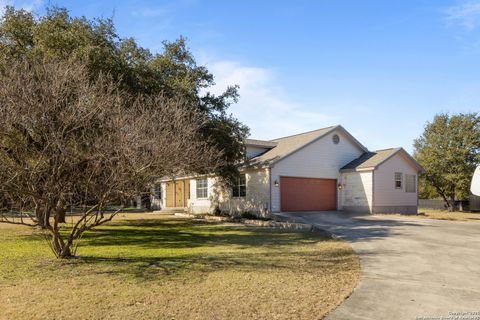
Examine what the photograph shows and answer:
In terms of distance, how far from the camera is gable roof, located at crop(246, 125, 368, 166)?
23536mm

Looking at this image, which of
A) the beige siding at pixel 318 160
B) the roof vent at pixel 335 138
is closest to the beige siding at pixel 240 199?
the beige siding at pixel 318 160

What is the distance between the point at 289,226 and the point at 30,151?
11.4 meters

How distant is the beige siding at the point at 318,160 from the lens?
2309 centimetres

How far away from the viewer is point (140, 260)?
32.2 ft

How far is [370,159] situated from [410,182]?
3894 millimetres

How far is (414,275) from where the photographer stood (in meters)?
8.05

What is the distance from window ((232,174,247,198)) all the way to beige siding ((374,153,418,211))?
26.7ft

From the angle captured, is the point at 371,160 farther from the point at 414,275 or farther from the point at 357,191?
the point at 414,275

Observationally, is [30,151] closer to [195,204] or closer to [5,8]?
[5,8]

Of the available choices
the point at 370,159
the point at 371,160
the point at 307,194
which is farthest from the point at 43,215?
the point at 370,159

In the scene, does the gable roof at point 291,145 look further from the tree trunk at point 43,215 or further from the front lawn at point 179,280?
the tree trunk at point 43,215

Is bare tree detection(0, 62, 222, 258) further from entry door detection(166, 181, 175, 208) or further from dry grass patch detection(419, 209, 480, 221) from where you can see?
entry door detection(166, 181, 175, 208)

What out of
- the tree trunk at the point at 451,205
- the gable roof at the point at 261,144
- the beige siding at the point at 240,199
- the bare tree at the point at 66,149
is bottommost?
the tree trunk at the point at 451,205

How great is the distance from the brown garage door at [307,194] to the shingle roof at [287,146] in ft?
4.91
